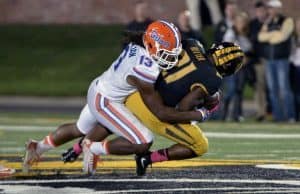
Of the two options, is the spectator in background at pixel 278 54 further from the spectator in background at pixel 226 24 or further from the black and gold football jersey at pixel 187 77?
the black and gold football jersey at pixel 187 77

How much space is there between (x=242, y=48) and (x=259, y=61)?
0.48m

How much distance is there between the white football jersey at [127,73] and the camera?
895 cm

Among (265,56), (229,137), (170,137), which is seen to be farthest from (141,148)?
(265,56)

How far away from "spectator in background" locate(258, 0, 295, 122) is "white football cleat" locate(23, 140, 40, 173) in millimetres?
7455

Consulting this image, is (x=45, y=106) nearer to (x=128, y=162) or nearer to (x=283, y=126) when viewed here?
(x=283, y=126)

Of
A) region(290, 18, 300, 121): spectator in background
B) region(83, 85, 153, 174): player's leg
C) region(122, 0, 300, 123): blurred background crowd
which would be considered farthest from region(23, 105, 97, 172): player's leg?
region(290, 18, 300, 121): spectator in background

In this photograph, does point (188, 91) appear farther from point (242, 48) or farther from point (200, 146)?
point (242, 48)

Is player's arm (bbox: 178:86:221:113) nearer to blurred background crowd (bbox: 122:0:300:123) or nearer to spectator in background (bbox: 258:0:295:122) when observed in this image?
blurred background crowd (bbox: 122:0:300:123)

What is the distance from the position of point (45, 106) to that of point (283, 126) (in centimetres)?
760

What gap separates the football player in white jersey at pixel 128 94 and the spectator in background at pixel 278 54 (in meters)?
7.32

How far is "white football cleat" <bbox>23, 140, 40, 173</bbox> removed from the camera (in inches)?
382

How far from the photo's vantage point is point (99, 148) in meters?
9.39

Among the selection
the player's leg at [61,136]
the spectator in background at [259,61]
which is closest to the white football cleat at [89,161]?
the player's leg at [61,136]

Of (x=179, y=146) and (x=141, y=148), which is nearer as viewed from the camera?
(x=141, y=148)
